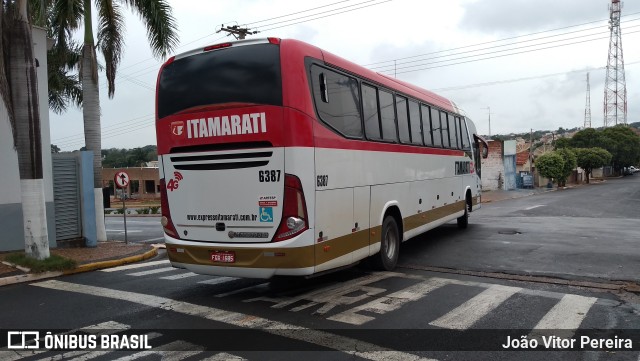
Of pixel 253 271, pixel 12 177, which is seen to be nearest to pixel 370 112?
pixel 253 271

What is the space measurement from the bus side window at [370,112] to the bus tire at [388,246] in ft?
5.35

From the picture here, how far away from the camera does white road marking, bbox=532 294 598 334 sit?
5.68m

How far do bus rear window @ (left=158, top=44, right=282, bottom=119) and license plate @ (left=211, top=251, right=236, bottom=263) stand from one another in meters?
2.08

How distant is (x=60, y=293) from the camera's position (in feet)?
26.1

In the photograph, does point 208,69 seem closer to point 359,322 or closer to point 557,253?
point 359,322

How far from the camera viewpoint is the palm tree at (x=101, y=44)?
13.6m

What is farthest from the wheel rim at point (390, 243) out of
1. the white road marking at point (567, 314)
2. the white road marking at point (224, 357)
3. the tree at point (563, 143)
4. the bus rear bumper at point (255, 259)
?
the tree at point (563, 143)

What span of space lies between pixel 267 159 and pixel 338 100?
158cm

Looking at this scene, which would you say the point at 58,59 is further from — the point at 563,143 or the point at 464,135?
the point at 563,143

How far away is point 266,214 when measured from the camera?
6.46m

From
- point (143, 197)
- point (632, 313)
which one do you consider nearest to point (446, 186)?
point (632, 313)

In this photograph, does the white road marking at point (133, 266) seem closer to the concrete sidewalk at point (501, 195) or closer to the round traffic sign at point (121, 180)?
the round traffic sign at point (121, 180)

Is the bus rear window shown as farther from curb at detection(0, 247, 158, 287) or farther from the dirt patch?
the dirt patch

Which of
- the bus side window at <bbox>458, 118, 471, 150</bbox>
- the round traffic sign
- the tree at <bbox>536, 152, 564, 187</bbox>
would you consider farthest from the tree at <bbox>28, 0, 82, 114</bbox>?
the tree at <bbox>536, 152, 564, 187</bbox>
